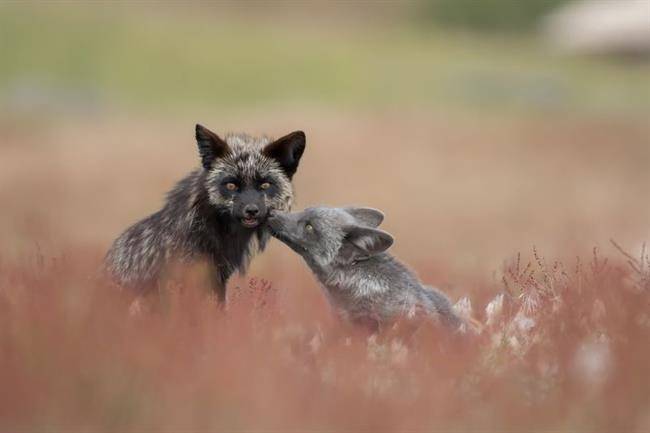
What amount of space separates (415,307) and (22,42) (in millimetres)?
46288

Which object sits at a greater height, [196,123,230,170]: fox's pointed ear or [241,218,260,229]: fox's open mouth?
[196,123,230,170]: fox's pointed ear

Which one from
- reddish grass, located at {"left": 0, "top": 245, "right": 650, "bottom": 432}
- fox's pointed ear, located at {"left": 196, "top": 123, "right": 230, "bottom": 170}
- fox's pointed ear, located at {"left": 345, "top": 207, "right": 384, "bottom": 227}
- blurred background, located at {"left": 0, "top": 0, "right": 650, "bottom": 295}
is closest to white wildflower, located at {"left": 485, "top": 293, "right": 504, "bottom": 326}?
reddish grass, located at {"left": 0, "top": 245, "right": 650, "bottom": 432}

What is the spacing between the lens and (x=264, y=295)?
7129 mm

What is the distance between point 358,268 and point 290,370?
7.96 feet

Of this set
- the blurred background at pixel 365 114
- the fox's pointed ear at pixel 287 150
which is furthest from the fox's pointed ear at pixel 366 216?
the blurred background at pixel 365 114

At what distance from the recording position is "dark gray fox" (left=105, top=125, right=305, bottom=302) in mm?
8203

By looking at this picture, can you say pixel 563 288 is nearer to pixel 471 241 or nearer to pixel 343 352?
pixel 343 352

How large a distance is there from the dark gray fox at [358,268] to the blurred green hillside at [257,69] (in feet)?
106

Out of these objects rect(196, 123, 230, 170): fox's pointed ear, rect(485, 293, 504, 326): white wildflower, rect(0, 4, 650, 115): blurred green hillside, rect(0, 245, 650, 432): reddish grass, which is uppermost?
rect(0, 4, 650, 115): blurred green hillside

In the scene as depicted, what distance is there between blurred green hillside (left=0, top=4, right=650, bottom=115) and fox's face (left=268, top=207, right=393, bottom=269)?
32144 millimetres

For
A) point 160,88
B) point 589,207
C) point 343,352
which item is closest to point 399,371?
point 343,352

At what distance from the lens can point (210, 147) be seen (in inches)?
331

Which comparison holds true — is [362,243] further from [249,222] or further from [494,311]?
[494,311]

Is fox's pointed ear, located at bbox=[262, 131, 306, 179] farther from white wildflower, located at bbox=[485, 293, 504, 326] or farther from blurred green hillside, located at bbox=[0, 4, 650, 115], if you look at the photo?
blurred green hillside, located at bbox=[0, 4, 650, 115]
